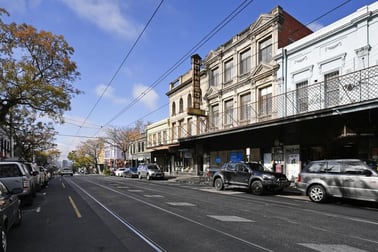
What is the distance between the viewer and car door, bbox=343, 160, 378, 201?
12.1m

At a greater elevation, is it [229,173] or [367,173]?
[367,173]

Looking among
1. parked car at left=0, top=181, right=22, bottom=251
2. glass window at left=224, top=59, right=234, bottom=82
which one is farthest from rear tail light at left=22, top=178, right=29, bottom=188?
glass window at left=224, top=59, right=234, bottom=82

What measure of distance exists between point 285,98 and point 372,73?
6.13m

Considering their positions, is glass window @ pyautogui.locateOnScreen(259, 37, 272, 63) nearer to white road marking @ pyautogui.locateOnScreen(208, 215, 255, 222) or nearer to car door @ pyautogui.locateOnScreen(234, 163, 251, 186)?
car door @ pyautogui.locateOnScreen(234, 163, 251, 186)

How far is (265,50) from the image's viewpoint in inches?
986

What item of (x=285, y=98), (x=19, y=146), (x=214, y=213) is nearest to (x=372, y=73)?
(x=285, y=98)

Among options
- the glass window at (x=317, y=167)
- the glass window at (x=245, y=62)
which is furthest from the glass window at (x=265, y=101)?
the glass window at (x=317, y=167)

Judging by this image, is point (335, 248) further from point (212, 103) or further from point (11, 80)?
point (212, 103)

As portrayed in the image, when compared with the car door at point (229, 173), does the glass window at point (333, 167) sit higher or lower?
higher

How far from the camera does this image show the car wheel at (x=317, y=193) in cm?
1360

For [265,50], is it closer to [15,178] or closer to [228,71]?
[228,71]

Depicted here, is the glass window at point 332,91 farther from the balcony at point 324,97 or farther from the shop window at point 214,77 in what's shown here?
the shop window at point 214,77

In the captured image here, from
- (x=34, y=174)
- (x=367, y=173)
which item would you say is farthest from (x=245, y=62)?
(x=34, y=174)

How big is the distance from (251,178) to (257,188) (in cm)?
71
